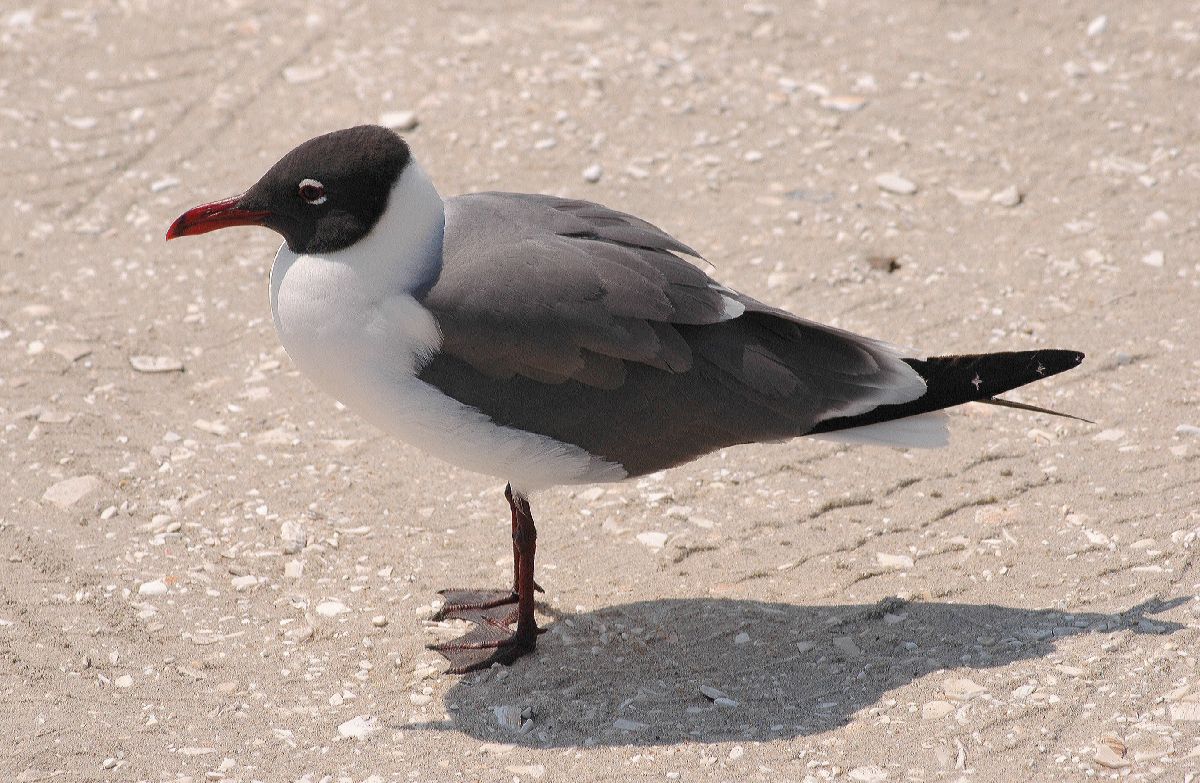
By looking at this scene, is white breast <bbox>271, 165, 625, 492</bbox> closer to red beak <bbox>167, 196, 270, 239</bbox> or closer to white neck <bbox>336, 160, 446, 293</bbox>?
white neck <bbox>336, 160, 446, 293</bbox>

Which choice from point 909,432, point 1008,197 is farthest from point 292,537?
point 1008,197

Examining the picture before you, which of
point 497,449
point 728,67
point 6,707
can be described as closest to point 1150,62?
point 728,67

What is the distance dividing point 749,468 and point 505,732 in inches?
69.2

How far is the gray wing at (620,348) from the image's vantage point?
4.25 meters

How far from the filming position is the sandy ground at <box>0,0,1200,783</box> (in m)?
4.29

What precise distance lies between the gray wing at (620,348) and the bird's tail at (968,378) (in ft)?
0.13

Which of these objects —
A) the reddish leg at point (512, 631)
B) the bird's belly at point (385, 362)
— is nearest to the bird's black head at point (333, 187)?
the bird's belly at point (385, 362)

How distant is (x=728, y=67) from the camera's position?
8.32 metres

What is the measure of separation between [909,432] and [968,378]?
257 millimetres

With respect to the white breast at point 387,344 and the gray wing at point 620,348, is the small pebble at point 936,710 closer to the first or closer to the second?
the gray wing at point 620,348

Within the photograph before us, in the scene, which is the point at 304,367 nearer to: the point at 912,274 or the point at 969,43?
the point at 912,274

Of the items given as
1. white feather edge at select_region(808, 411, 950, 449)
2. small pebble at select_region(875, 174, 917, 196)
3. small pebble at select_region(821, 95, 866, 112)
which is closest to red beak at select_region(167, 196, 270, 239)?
white feather edge at select_region(808, 411, 950, 449)

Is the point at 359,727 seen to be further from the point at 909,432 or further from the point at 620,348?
the point at 909,432

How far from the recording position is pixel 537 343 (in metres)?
4.25
